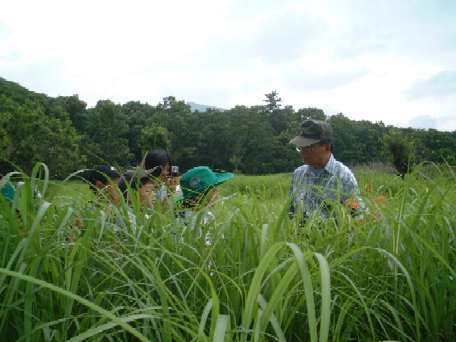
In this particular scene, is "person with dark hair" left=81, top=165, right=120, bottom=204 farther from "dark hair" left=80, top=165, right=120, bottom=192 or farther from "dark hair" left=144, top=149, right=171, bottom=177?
"dark hair" left=144, top=149, right=171, bottom=177

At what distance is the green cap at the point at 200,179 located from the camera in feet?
7.47

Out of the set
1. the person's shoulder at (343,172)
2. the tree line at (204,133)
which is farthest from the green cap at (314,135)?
the tree line at (204,133)

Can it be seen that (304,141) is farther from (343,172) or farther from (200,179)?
(200,179)

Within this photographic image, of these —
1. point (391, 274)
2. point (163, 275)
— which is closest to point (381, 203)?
point (391, 274)

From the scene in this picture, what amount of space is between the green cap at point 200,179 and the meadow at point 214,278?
0.93 m

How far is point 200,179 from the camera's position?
233 cm

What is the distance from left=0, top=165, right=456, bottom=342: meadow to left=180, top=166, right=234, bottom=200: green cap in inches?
36.5

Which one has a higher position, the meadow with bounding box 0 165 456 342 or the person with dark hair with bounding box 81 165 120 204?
the person with dark hair with bounding box 81 165 120 204

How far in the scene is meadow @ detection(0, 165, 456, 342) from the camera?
848mm

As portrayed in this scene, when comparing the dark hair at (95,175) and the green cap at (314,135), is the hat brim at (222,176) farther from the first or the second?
the green cap at (314,135)

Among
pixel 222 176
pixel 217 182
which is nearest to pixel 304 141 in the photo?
pixel 222 176

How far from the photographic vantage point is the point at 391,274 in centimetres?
103

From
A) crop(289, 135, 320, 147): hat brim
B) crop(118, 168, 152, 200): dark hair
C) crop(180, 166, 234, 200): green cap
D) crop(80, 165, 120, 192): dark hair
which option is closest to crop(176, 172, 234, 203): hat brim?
crop(180, 166, 234, 200): green cap

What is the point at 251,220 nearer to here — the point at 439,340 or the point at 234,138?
the point at 439,340
